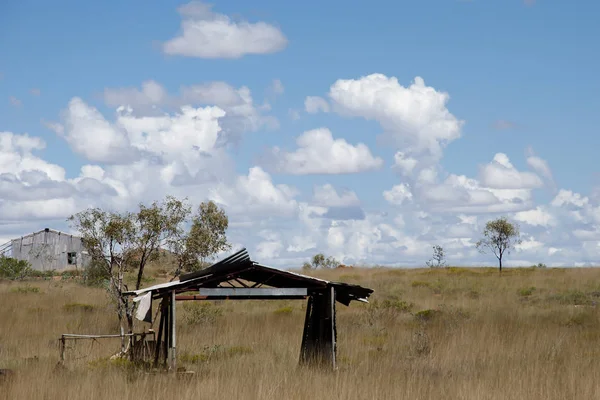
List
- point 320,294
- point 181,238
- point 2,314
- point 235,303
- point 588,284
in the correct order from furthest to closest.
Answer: point 588,284, point 235,303, point 2,314, point 181,238, point 320,294

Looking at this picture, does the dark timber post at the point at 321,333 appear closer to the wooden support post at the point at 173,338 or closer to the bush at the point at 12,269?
the wooden support post at the point at 173,338

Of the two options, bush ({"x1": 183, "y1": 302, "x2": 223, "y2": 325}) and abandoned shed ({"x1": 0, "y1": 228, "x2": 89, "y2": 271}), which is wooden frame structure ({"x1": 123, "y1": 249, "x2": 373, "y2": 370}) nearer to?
bush ({"x1": 183, "y1": 302, "x2": 223, "y2": 325})

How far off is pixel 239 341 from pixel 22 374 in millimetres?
9659

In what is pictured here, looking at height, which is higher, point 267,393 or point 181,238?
point 181,238

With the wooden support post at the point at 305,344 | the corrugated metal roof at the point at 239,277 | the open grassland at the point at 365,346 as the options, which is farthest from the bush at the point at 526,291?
A: the wooden support post at the point at 305,344

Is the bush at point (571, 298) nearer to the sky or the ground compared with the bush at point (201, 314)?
nearer to the sky

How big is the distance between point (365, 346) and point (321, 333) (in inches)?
186

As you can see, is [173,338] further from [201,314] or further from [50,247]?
[50,247]

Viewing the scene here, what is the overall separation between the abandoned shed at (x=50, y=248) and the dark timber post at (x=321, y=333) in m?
56.0

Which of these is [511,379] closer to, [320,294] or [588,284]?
[320,294]

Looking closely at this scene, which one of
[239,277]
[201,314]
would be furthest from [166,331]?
[201,314]

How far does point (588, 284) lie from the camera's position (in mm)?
40062

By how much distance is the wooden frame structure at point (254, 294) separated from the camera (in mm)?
18844

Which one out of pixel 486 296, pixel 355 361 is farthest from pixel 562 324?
pixel 355 361
